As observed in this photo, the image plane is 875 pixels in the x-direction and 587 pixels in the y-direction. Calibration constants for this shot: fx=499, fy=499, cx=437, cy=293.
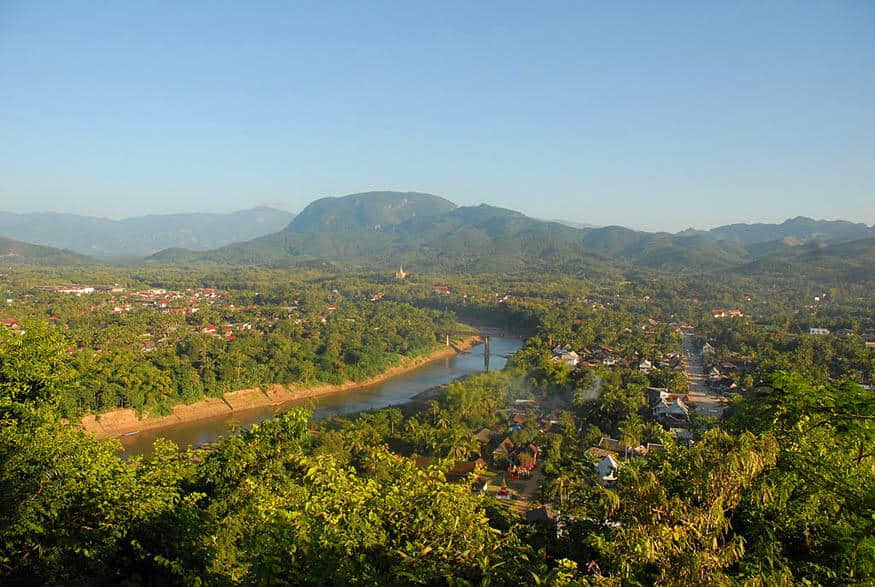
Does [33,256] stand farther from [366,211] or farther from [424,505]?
[366,211]

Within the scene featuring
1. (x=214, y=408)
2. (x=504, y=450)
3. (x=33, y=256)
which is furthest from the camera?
(x=33, y=256)

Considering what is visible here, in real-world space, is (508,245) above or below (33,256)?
above

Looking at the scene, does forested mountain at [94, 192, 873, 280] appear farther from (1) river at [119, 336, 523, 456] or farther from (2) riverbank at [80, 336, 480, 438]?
(2) riverbank at [80, 336, 480, 438]

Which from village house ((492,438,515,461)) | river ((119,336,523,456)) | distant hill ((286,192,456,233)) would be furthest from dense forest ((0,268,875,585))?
distant hill ((286,192,456,233))

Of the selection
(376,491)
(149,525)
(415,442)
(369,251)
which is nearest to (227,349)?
(415,442)

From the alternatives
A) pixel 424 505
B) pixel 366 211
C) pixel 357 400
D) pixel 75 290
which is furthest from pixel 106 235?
pixel 424 505

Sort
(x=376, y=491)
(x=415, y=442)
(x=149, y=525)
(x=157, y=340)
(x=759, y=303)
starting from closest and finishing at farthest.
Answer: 1. (x=376, y=491)
2. (x=149, y=525)
3. (x=415, y=442)
4. (x=157, y=340)
5. (x=759, y=303)

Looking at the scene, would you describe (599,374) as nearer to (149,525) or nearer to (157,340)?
(149,525)
